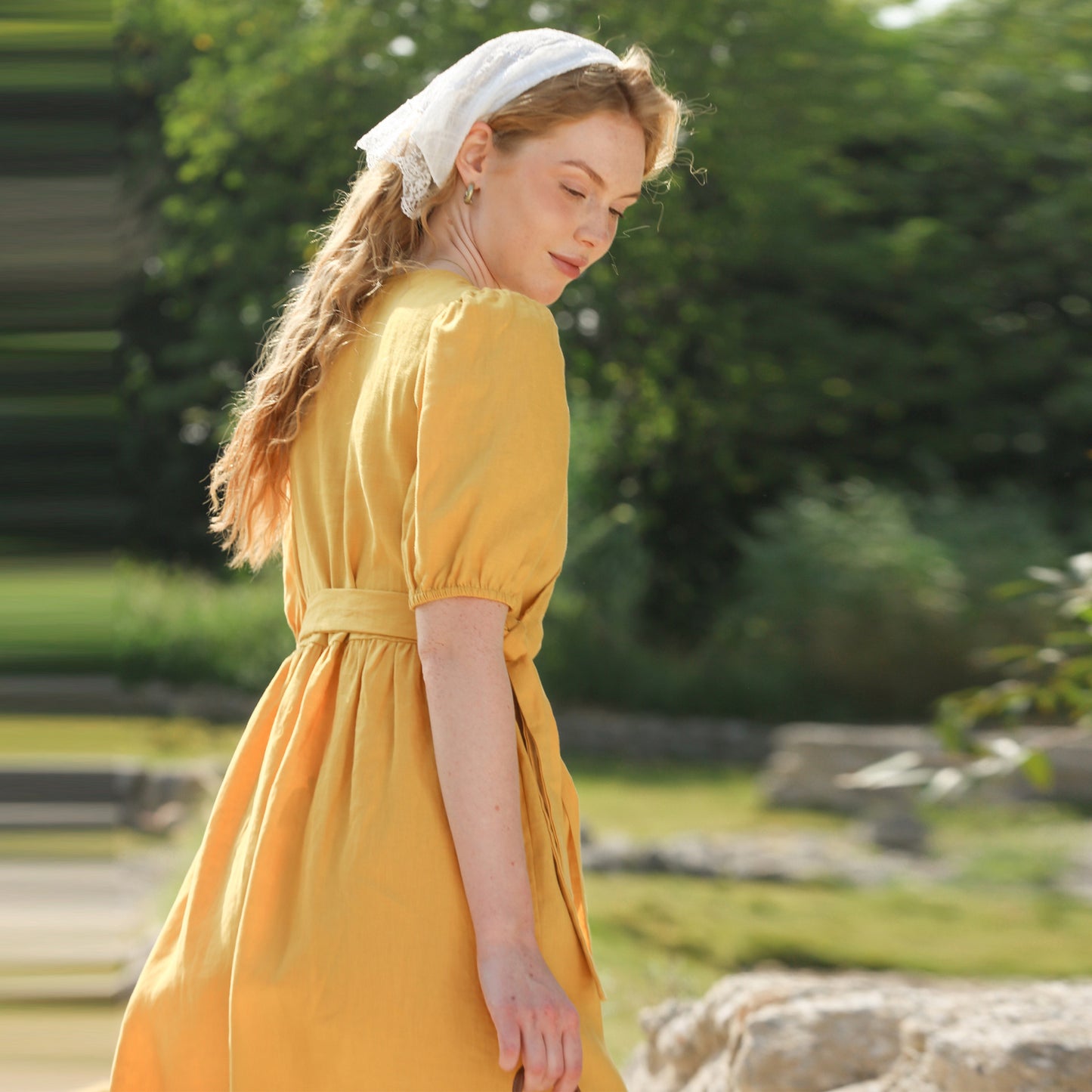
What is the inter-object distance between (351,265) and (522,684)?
18.3 inches

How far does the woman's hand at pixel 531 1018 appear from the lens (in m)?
1.04

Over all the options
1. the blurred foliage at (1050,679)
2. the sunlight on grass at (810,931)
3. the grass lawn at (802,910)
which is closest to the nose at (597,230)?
the blurred foliage at (1050,679)

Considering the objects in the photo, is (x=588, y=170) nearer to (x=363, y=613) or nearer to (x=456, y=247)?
(x=456, y=247)

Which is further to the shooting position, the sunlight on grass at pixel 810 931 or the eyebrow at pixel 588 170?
the sunlight on grass at pixel 810 931

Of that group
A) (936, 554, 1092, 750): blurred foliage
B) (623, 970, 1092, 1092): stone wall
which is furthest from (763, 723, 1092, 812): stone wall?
(623, 970, 1092, 1092): stone wall

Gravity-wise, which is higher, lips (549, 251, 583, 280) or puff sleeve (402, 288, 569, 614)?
lips (549, 251, 583, 280)

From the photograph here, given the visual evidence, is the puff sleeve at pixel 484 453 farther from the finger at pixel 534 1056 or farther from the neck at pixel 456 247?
the finger at pixel 534 1056

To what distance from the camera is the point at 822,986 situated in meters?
2.20

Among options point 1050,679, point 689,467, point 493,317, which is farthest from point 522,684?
point 689,467

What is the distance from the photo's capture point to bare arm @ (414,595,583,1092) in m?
1.05

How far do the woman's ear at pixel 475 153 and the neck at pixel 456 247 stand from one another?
0.03 meters

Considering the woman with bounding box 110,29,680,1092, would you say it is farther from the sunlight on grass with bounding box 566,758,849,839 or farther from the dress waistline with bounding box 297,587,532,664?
the sunlight on grass with bounding box 566,758,849,839

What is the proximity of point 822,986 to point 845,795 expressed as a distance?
22.6 feet

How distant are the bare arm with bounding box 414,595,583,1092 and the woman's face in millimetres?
366
